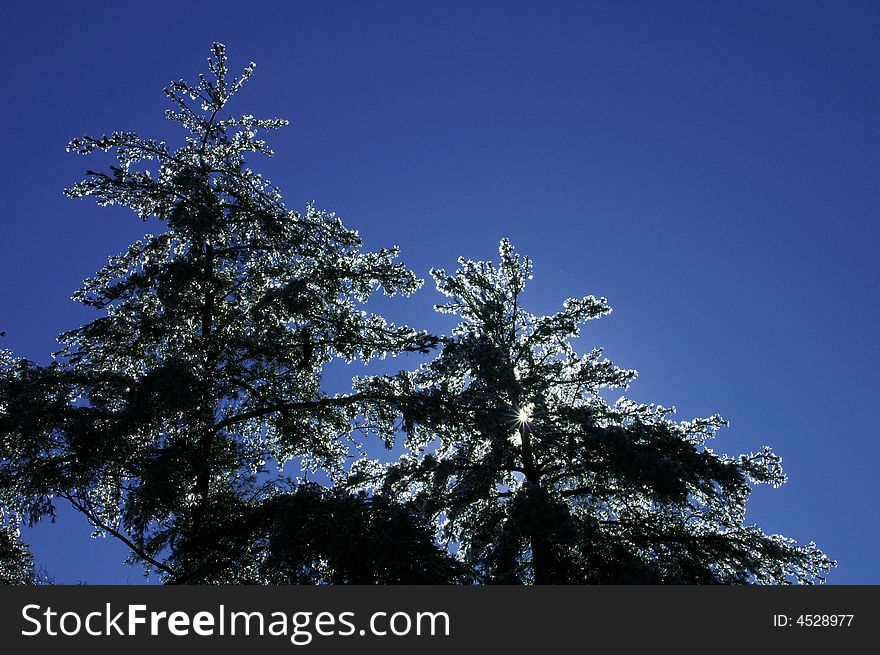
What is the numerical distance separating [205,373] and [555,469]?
7.82 m

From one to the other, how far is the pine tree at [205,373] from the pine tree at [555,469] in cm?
143

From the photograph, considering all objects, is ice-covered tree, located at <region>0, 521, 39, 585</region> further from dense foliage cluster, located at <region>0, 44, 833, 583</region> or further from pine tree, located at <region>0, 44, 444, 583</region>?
pine tree, located at <region>0, 44, 444, 583</region>

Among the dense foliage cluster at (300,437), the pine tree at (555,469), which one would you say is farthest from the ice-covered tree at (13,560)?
the pine tree at (555,469)

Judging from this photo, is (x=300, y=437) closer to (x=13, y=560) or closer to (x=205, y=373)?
(x=205, y=373)

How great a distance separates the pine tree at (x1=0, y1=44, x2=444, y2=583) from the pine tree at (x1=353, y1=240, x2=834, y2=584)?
1.43 metres

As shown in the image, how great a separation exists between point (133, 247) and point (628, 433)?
9.62 meters

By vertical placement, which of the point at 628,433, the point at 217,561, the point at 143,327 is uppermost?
the point at 143,327

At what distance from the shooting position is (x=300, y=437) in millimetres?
12281

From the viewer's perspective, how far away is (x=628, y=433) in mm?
10680

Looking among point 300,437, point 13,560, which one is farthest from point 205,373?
point 13,560

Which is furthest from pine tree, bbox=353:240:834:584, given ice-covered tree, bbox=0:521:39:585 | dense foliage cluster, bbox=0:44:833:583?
ice-covered tree, bbox=0:521:39:585

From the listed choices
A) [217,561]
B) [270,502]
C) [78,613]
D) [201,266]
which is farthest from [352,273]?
[78,613]

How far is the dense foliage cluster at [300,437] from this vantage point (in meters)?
8.89

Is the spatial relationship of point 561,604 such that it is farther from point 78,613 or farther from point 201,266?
point 201,266
